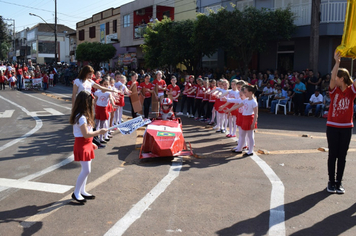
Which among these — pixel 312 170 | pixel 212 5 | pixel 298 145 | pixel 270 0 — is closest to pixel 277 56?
pixel 270 0

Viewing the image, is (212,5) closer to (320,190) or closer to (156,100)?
(156,100)

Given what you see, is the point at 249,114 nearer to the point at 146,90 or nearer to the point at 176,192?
the point at 176,192

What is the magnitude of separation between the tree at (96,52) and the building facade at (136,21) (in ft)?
7.03

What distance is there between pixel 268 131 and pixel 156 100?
4.56 metres

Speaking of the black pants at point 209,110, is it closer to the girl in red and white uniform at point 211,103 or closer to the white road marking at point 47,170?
the girl in red and white uniform at point 211,103

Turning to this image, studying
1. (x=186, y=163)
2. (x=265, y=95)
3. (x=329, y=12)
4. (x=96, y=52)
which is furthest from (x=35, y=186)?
(x=96, y=52)

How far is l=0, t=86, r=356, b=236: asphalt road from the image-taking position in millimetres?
4781

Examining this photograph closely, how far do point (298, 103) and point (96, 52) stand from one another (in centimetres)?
3299

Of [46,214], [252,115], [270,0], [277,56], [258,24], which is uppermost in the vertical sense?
[270,0]

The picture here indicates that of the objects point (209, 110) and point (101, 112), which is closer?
point (101, 112)

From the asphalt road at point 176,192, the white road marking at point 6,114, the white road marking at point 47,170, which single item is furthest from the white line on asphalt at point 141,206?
the white road marking at point 6,114

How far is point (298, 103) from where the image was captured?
1831cm

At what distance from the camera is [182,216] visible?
5074mm

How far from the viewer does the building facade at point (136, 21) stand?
38.7 m
